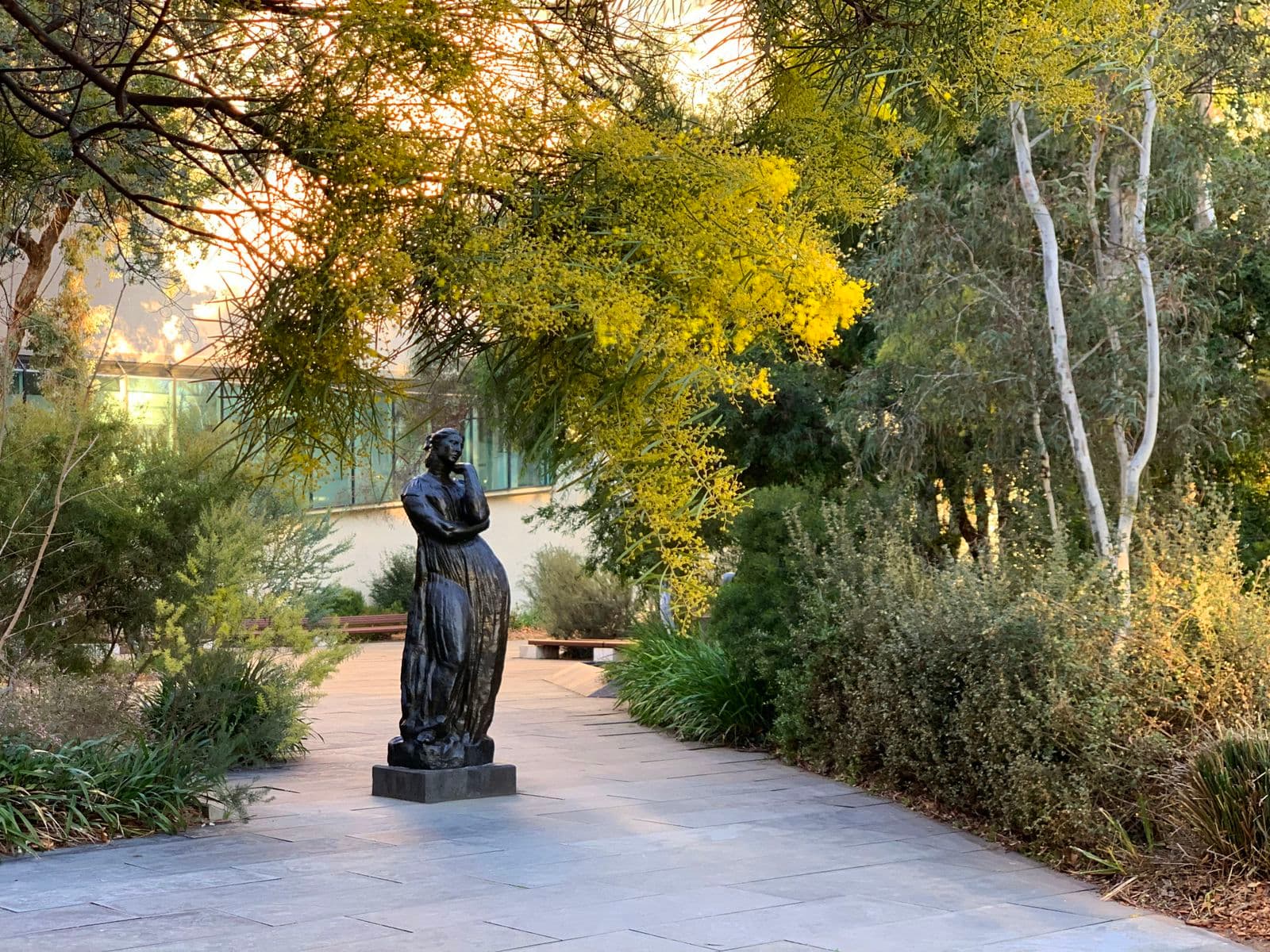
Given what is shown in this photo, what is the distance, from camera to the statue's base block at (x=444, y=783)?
30.2 feet

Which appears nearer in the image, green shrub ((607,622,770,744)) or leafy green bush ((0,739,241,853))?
leafy green bush ((0,739,241,853))

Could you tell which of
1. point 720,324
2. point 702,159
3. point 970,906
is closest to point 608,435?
point 720,324

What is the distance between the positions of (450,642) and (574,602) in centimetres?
1683

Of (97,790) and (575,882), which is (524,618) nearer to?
(97,790)

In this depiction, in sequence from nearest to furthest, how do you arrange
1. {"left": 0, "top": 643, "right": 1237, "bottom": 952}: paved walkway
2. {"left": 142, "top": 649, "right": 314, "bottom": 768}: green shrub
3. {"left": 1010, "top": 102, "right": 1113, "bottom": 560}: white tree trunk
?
1. {"left": 0, "top": 643, "right": 1237, "bottom": 952}: paved walkway
2. {"left": 142, "top": 649, "right": 314, "bottom": 768}: green shrub
3. {"left": 1010, "top": 102, "right": 1113, "bottom": 560}: white tree trunk

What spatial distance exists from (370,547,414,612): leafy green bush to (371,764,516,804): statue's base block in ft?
73.0

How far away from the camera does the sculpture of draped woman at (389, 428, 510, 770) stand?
30.5 feet

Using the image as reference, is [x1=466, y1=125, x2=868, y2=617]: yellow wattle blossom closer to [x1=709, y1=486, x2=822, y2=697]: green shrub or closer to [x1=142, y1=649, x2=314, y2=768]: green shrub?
[x1=142, y1=649, x2=314, y2=768]: green shrub

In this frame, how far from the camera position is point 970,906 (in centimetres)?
662

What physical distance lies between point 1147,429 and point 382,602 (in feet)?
70.6

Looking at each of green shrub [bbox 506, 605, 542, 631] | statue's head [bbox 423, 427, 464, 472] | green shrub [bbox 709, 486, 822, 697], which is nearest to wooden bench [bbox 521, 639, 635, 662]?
green shrub [bbox 506, 605, 542, 631]

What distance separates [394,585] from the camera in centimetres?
3219

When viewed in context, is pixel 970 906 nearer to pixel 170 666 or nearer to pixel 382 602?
pixel 170 666

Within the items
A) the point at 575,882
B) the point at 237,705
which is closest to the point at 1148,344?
the point at 237,705
